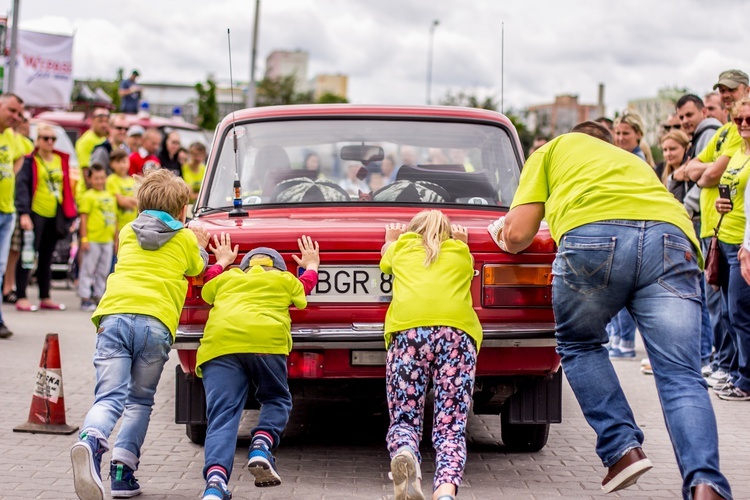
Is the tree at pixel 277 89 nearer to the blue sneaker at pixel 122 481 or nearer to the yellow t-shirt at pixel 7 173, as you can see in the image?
the yellow t-shirt at pixel 7 173

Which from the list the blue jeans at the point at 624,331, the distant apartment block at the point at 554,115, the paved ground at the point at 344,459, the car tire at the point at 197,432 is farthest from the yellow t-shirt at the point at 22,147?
the distant apartment block at the point at 554,115

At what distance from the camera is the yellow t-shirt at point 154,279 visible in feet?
15.6

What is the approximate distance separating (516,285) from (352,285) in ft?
2.55

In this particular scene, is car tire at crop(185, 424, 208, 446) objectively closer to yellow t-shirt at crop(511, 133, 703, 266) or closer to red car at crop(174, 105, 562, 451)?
red car at crop(174, 105, 562, 451)

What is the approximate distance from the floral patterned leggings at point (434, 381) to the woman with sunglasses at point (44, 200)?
8.25 metres

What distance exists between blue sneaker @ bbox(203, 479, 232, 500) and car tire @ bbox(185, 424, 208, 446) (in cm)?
144

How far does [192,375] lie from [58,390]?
4.68 feet

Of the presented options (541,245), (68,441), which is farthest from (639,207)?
(68,441)

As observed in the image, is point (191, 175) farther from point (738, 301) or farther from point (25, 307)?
point (738, 301)

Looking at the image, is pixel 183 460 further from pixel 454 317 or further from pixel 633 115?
pixel 633 115

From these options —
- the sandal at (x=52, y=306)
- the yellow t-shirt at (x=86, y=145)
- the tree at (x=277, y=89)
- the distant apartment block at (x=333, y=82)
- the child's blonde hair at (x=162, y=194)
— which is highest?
the distant apartment block at (x=333, y=82)

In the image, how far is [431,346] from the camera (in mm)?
4703

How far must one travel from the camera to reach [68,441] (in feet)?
19.8

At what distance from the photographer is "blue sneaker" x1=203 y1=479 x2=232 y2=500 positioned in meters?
4.39
